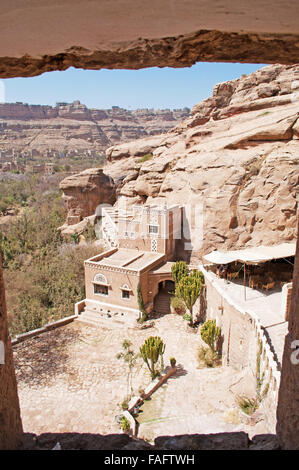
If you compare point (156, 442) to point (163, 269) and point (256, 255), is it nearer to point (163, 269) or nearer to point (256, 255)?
point (256, 255)

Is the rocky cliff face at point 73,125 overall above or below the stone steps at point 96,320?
above

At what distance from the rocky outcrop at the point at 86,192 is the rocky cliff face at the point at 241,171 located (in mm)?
4434

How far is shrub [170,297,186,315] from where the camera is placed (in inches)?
539

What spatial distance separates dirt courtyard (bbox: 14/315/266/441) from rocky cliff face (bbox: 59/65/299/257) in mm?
5308

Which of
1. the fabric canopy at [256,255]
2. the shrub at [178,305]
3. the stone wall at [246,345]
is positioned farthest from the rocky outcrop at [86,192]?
the stone wall at [246,345]

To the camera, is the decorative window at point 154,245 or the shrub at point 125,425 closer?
the shrub at point 125,425

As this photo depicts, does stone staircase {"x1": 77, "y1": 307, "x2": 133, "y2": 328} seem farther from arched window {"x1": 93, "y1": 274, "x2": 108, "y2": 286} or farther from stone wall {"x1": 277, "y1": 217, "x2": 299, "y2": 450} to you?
stone wall {"x1": 277, "y1": 217, "x2": 299, "y2": 450}

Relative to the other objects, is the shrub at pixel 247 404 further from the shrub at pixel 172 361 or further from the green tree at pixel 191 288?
the green tree at pixel 191 288

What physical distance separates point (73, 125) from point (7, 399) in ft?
277

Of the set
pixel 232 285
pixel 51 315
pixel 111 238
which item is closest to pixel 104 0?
pixel 232 285

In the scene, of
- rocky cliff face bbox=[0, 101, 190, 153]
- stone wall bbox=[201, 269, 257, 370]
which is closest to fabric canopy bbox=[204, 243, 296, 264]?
stone wall bbox=[201, 269, 257, 370]

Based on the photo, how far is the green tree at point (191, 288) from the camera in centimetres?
1228

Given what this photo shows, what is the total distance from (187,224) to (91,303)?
6.40 metres
